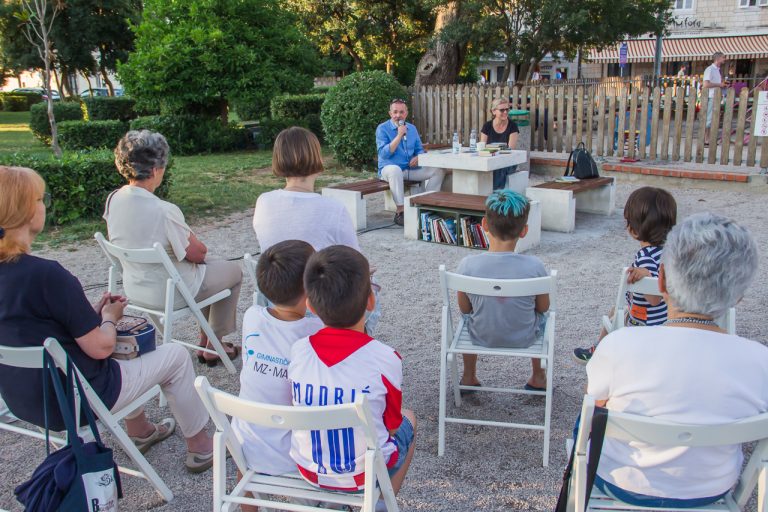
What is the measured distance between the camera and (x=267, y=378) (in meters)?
2.32

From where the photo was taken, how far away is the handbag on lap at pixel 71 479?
2127mm

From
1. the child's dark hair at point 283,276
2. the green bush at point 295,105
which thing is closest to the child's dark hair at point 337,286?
the child's dark hair at point 283,276

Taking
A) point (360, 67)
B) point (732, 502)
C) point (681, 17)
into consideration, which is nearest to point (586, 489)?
point (732, 502)

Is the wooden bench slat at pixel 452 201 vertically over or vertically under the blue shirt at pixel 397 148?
under

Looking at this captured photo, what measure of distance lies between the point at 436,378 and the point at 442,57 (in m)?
14.5

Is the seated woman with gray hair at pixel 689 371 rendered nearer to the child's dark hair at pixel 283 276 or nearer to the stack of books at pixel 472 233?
the child's dark hair at pixel 283 276

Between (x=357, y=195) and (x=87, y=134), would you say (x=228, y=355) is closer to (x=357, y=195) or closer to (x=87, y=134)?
(x=357, y=195)

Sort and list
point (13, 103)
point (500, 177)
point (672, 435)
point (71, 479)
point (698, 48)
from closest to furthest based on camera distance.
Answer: point (672, 435) < point (71, 479) < point (500, 177) < point (698, 48) < point (13, 103)

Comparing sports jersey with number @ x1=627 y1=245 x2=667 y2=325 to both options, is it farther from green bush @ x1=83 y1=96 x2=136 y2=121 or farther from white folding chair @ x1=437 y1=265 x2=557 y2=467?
green bush @ x1=83 y1=96 x2=136 y2=121

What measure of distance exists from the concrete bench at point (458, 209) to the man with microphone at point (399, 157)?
2.29 ft

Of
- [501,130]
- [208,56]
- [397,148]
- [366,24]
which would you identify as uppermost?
[366,24]

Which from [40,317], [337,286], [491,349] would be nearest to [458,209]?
[491,349]

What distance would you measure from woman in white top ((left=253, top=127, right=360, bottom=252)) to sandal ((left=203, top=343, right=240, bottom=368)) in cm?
100

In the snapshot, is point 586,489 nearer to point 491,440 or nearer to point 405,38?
point 491,440
